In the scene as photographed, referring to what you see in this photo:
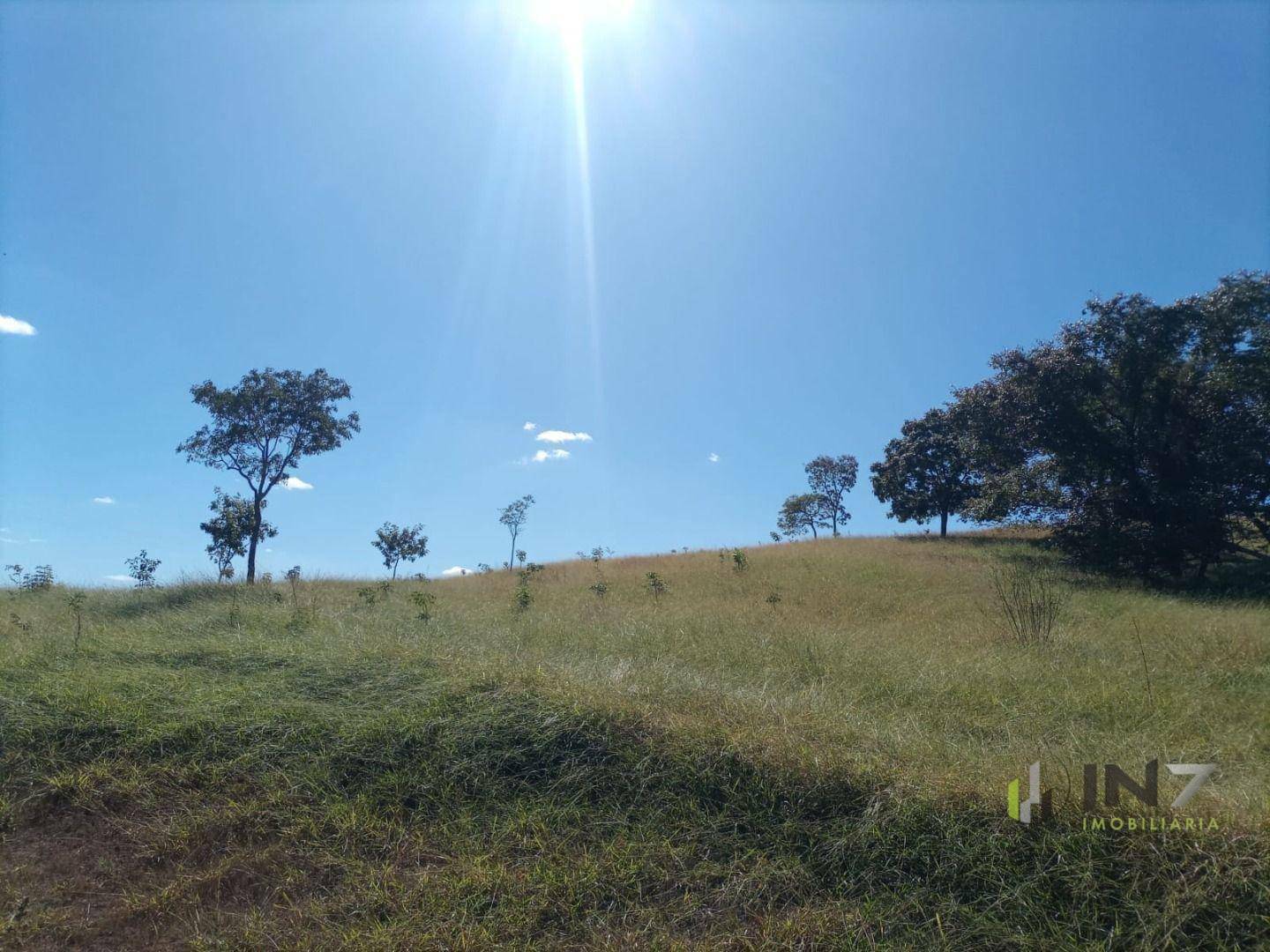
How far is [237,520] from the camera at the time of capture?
20.1 metres

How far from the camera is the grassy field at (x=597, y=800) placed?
2771mm

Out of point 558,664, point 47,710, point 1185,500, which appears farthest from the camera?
point 1185,500

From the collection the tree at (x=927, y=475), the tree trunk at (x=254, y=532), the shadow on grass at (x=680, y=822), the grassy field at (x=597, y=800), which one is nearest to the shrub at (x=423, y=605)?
the grassy field at (x=597, y=800)

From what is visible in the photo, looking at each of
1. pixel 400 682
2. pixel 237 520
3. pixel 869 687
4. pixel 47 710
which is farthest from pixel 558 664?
pixel 237 520

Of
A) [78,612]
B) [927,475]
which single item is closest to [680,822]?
[78,612]

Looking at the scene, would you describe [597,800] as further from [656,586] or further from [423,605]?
[656,586]

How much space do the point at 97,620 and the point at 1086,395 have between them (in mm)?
23740

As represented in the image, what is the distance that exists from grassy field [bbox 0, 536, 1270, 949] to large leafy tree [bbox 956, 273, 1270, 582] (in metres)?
13.2

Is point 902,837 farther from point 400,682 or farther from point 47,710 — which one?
point 47,710

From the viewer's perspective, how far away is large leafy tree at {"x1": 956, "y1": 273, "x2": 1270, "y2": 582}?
17.0 m

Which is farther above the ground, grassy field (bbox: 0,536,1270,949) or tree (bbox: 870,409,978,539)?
tree (bbox: 870,409,978,539)

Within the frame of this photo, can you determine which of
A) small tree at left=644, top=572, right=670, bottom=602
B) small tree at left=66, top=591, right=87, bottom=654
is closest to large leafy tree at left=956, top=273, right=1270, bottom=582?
small tree at left=644, top=572, right=670, bottom=602

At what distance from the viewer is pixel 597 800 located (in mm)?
3639

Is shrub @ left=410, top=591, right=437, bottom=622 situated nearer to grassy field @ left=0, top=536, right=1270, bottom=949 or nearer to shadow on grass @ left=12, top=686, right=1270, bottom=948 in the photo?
grassy field @ left=0, top=536, right=1270, bottom=949
